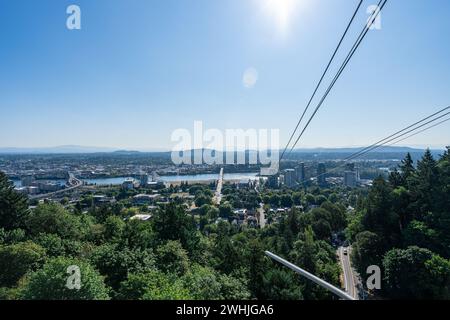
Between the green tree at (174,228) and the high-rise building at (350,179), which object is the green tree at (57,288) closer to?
the green tree at (174,228)

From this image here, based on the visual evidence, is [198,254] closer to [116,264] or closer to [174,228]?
[174,228]

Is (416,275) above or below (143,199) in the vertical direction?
above

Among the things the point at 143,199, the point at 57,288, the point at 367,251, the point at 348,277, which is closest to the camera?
the point at 57,288

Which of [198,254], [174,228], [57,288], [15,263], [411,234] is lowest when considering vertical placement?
[198,254]

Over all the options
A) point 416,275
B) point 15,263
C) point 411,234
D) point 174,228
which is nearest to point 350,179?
point 411,234

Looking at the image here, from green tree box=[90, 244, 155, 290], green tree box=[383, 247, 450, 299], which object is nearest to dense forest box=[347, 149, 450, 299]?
green tree box=[383, 247, 450, 299]

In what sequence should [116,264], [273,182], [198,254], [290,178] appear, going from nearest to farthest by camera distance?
[116,264]
[198,254]
[290,178]
[273,182]

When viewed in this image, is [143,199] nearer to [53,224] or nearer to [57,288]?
[53,224]

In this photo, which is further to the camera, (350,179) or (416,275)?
(350,179)
